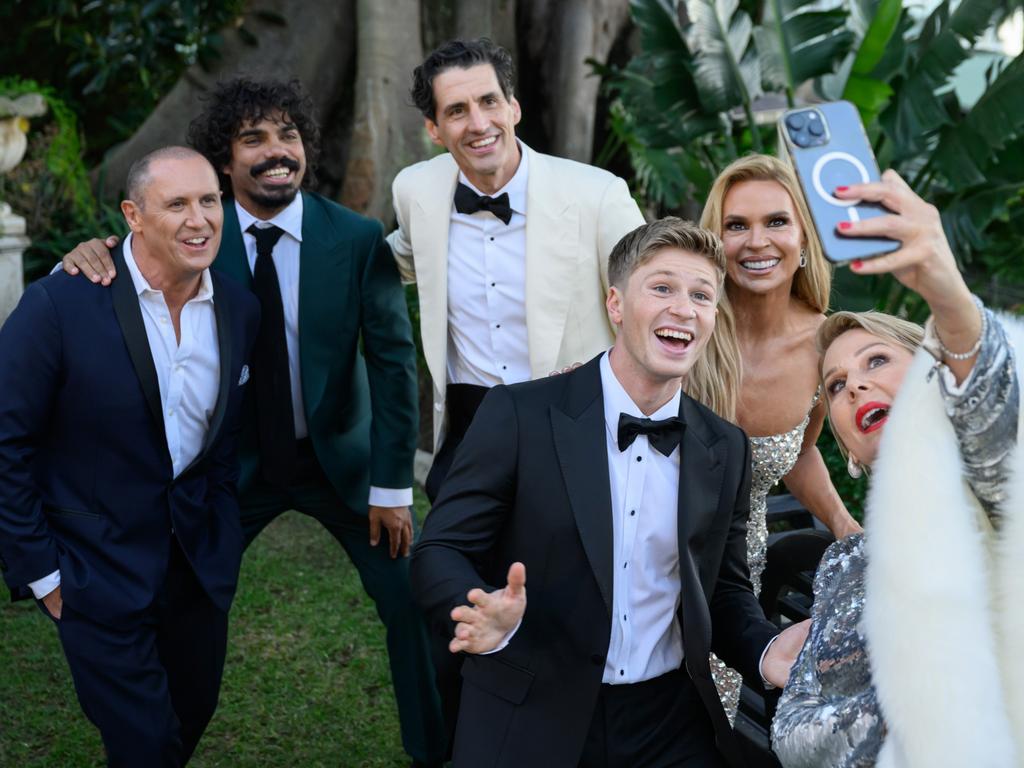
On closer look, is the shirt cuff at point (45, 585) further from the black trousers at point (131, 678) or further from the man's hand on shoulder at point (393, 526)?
the man's hand on shoulder at point (393, 526)

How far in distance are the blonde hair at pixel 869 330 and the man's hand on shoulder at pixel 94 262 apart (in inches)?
84.4

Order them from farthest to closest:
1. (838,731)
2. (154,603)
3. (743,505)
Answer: (154,603) → (743,505) → (838,731)

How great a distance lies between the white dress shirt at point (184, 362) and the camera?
148 inches

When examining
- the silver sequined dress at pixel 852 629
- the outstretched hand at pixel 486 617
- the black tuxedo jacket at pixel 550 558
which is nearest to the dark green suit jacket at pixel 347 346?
the black tuxedo jacket at pixel 550 558

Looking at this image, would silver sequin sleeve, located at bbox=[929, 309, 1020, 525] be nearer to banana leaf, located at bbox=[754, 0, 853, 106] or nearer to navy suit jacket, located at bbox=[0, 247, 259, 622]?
navy suit jacket, located at bbox=[0, 247, 259, 622]

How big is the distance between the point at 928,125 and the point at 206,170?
5.88 metres

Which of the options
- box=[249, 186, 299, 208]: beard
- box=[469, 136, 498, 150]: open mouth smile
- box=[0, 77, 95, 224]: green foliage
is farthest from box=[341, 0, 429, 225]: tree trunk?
box=[469, 136, 498, 150]: open mouth smile

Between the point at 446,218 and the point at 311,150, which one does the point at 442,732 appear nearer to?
the point at 446,218

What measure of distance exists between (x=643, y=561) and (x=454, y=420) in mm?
1643

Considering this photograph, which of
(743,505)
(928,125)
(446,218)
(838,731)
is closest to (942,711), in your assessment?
(838,731)

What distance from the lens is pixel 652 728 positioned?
118 inches

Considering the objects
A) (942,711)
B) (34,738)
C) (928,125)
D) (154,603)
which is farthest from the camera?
(928,125)

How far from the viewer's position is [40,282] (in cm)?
366

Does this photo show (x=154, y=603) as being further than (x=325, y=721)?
No
